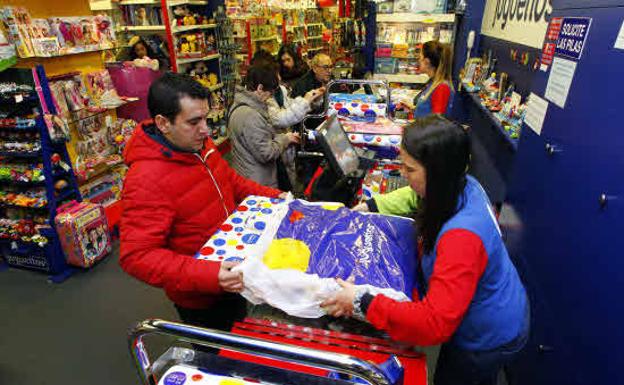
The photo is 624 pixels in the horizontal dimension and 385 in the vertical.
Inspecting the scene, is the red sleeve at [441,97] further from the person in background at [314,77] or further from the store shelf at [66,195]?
the store shelf at [66,195]

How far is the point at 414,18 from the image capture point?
22.5 feet

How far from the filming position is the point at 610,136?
140cm

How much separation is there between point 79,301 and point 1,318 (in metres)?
0.59

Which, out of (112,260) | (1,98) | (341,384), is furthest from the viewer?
(112,260)

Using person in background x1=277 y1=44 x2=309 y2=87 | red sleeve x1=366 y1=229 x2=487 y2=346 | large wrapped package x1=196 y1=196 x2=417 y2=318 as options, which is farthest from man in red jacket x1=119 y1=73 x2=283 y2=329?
person in background x1=277 y1=44 x2=309 y2=87

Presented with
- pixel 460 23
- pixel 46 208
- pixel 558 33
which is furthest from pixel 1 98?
pixel 460 23

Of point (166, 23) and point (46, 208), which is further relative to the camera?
point (166, 23)

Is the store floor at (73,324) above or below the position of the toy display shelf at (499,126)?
below

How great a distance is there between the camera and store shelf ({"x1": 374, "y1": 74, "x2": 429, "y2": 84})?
7215 millimetres

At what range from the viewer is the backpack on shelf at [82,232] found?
3.53 m

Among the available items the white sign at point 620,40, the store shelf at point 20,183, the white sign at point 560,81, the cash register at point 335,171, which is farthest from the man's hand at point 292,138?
the white sign at point 620,40

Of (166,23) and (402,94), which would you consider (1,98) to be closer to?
(166,23)

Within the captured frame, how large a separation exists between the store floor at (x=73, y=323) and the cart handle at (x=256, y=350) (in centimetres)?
189

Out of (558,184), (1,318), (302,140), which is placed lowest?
(1,318)
